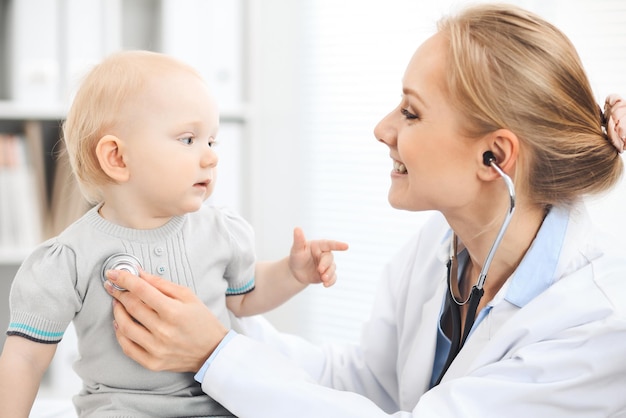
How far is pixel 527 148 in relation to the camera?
1257 mm

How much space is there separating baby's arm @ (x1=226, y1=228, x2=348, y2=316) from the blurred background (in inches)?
45.4

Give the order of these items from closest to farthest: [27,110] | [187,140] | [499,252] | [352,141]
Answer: [187,140] < [499,252] < [27,110] < [352,141]

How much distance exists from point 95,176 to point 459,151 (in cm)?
61

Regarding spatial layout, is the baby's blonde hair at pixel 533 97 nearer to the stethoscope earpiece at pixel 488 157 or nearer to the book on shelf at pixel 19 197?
the stethoscope earpiece at pixel 488 157

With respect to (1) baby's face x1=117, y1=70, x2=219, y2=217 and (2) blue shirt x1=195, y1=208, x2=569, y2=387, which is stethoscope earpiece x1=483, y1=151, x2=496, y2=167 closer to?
(2) blue shirt x1=195, y1=208, x2=569, y2=387

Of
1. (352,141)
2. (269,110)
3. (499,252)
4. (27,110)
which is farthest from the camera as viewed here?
(269,110)

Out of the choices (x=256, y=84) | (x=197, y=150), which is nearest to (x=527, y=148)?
(x=197, y=150)

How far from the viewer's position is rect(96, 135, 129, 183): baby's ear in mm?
1207

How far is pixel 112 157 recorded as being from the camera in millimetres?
1223

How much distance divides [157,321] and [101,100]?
14.4 inches

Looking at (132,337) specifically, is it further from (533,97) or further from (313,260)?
(533,97)

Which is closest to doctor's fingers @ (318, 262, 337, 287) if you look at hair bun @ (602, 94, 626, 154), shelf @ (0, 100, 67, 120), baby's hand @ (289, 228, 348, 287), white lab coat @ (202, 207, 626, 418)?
baby's hand @ (289, 228, 348, 287)

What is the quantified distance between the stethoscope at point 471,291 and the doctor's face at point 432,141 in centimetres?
6

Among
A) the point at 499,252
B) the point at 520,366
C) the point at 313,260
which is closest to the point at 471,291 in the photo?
the point at 499,252
